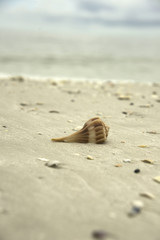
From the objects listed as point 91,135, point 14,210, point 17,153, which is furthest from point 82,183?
point 91,135

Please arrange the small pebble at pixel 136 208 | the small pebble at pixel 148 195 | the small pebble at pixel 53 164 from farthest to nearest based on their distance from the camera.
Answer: the small pebble at pixel 53 164 < the small pebble at pixel 148 195 < the small pebble at pixel 136 208

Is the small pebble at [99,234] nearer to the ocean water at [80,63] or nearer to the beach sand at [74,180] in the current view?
the beach sand at [74,180]

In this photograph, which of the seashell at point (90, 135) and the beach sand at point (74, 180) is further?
the seashell at point (90, 135)

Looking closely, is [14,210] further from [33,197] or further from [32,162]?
[32,162]

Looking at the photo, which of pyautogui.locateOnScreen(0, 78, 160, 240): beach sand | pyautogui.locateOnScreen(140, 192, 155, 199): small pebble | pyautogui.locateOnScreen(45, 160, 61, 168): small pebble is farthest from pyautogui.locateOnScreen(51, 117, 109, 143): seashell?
pyautogui.locateOnScreen(140, 192, 155, 199): small pebble

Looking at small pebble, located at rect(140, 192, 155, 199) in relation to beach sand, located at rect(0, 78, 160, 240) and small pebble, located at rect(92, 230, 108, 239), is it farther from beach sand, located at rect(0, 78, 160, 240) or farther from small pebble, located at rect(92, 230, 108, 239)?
small pebble, located at rect(92, 230, 108, 239)

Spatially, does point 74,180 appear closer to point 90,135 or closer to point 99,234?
point 99,234

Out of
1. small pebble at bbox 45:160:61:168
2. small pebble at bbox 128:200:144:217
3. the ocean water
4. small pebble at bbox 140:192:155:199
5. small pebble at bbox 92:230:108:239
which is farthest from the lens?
the ocean water

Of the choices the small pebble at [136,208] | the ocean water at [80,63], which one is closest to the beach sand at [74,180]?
the small pebble at [136,208]
